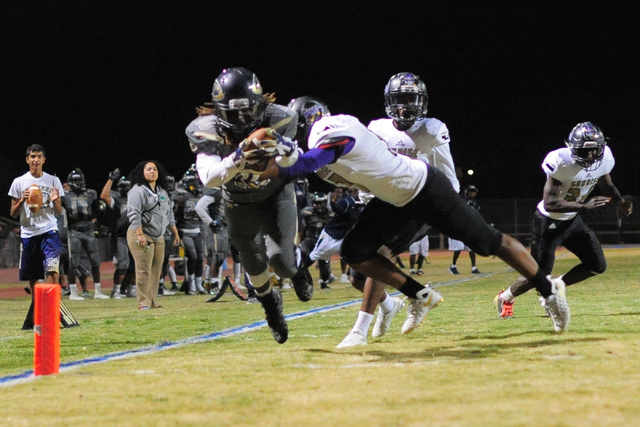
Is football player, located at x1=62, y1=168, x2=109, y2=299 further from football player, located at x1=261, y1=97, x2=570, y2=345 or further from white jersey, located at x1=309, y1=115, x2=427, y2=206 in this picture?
white jersey, located at x1=309, y1=115, x2=427, y2=206

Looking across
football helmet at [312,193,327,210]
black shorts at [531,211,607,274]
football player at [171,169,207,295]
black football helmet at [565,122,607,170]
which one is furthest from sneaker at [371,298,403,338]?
Answer: football helmet at [312,193,327,210]

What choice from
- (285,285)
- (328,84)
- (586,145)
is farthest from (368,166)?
(328,84)

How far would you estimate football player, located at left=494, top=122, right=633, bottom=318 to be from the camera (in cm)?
776

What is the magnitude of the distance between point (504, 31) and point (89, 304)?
2772cm

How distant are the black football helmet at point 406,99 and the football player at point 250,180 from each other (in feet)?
3.27

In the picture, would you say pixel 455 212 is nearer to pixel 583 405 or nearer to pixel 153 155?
pixel 583 405

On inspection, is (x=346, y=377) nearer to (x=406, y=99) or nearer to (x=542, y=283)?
(x=542, y=283)

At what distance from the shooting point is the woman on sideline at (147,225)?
427 inches

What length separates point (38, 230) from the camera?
911 centimetres

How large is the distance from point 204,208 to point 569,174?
6.23m

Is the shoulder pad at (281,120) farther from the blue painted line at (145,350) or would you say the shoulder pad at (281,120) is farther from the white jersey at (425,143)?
the blue painted line at (145,350)

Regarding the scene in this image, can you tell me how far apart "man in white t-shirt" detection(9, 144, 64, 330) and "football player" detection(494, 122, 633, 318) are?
15.2 feet

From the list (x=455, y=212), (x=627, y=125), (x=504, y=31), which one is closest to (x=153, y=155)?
(x=504, y=31)

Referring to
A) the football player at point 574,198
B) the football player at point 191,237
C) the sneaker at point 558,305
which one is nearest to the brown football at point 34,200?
the football player at point 574,198
